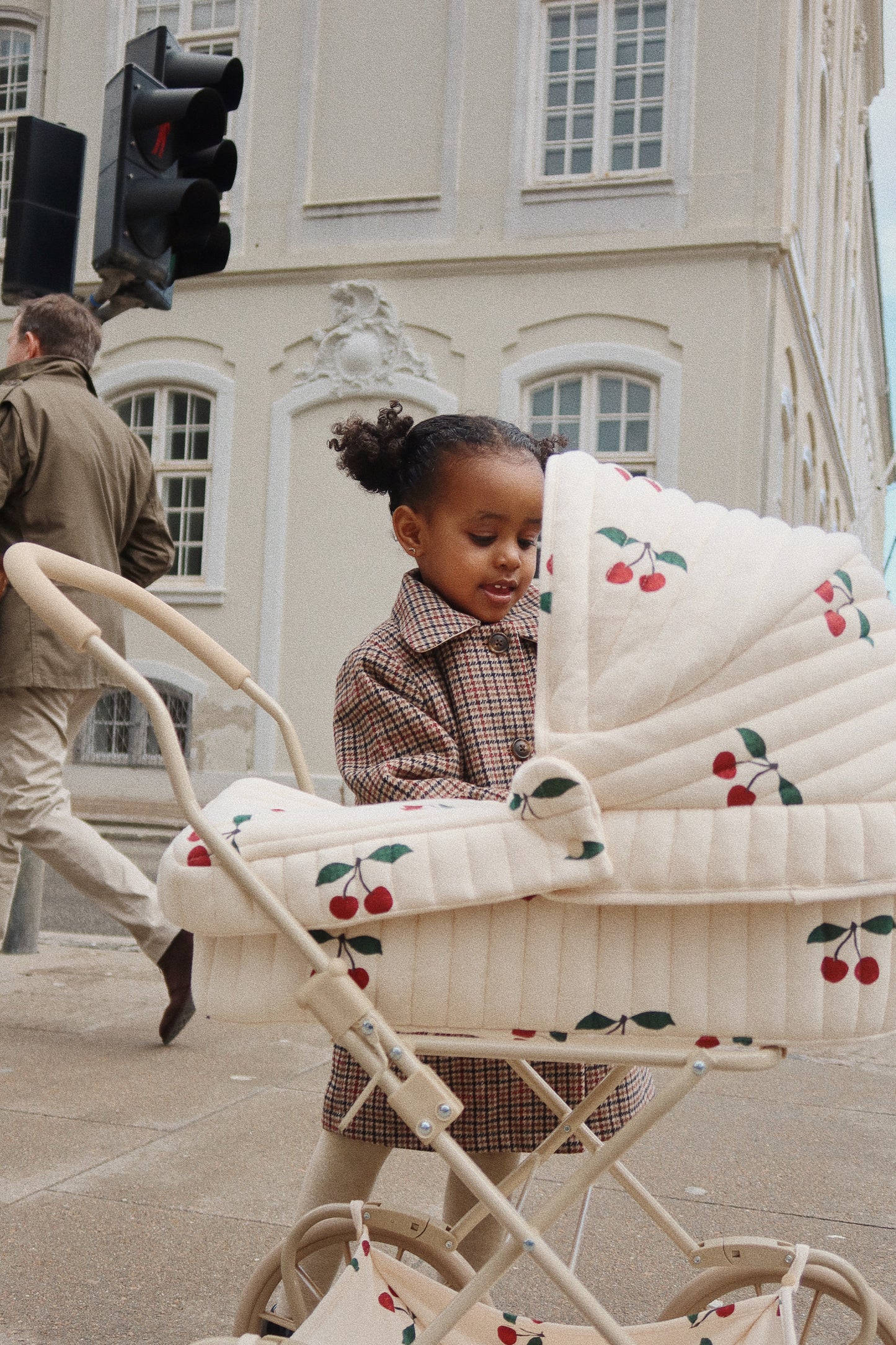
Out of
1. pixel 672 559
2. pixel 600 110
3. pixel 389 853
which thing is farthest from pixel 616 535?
pixel 600 110

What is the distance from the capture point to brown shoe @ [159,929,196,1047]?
363 cm

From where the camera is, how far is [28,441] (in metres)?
3.73

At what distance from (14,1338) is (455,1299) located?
0.89 meters

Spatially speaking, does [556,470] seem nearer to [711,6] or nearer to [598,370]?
[598,370]

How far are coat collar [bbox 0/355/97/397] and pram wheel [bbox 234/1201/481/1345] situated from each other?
2.78 meters

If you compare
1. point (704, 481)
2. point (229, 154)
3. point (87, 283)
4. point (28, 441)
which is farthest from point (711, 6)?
point (28, 441)

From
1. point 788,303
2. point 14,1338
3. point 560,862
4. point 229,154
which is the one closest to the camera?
point 560,862

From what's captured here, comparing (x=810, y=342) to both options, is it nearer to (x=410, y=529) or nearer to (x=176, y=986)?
(x=176, y=986)

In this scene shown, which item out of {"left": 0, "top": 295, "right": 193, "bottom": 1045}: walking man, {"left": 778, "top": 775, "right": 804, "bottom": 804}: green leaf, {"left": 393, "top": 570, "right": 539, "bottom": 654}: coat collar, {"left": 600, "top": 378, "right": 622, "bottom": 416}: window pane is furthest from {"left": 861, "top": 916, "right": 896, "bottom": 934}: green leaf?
{"left": 600, "top": 378, "right": 622, "bottom": 416}: window pane

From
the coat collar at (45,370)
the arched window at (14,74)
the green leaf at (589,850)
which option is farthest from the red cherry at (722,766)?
the arched window at (14,74)

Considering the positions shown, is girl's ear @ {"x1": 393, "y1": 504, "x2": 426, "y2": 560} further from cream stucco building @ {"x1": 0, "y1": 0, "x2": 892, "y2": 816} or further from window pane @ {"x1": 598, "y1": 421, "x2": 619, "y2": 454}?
window pane @ {"x1": 598, "y1": 421, "x2": 619, "y2": 454}

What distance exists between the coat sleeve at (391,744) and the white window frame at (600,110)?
10717 millimetres

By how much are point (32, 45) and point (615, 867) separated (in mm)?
14483

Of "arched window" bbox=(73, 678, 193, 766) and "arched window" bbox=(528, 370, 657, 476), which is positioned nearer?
"arched window" bbox=(528, 370, 657, 476)
